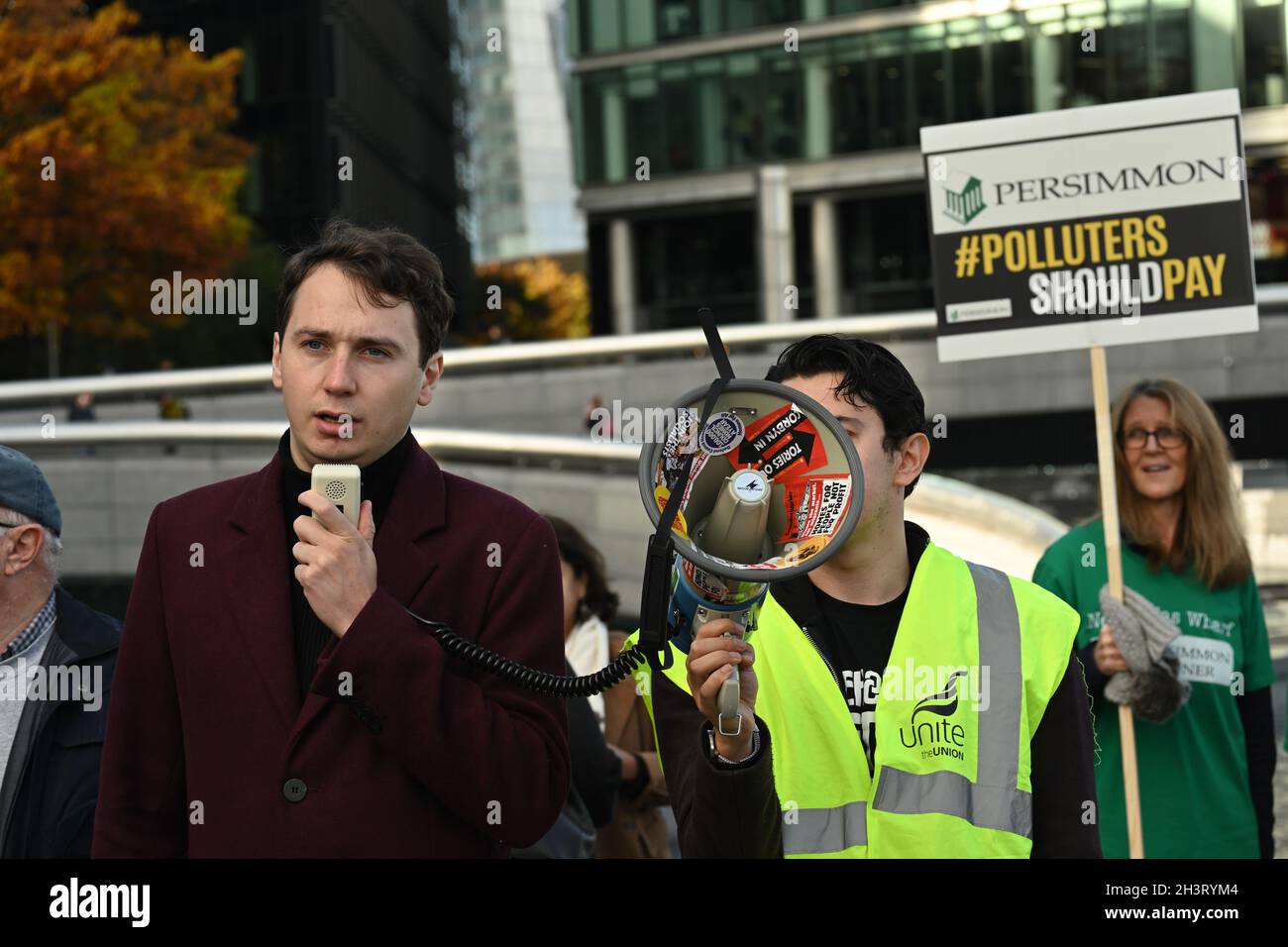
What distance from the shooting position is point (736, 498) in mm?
2551

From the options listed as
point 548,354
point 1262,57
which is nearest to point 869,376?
point 548,354

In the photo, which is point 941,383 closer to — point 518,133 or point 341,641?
point 341,641

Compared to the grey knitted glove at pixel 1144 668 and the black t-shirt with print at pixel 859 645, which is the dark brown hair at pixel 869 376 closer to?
the black t-shirt with print at pixel 859 645

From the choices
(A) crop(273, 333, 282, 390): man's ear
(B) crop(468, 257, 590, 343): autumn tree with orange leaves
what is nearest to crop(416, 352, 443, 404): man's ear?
(A) crop(273, 333, 282, 390): man's ear

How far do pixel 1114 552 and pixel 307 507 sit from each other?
2753 mm

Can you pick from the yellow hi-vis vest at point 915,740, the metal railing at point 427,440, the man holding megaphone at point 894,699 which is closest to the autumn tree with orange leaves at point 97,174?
the metal railing at point 427,440

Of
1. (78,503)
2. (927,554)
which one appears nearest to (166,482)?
(78,503)

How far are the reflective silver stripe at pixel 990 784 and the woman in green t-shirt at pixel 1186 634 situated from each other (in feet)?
6.06

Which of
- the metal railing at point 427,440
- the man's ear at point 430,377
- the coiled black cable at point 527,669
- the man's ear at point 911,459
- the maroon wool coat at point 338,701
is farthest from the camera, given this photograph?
the metal railing at point 427,440

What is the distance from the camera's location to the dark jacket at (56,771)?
11.0 feet

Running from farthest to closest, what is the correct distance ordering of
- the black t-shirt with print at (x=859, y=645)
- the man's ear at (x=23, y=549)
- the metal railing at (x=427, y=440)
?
the metal railing at (x=427, y=440)
the man's ear at (x=23, y=549)
the black t-shirt with print at (x=859, y=645)
